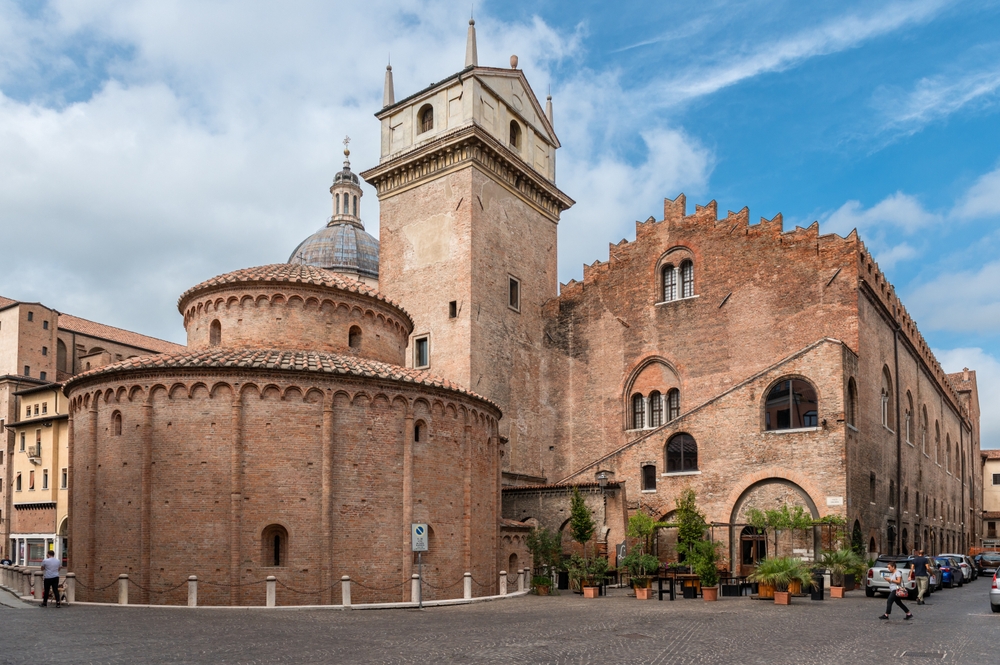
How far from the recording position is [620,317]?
3819 centimetres

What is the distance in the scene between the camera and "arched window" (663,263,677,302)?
3728 centimetres

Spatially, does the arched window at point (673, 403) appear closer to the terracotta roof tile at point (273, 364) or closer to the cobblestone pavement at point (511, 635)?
the terracotta roof tile at point (273, 364)

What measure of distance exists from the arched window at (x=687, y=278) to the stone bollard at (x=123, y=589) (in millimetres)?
23803

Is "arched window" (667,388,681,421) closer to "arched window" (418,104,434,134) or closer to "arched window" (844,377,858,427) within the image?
"arched window" (844,377,858,427)

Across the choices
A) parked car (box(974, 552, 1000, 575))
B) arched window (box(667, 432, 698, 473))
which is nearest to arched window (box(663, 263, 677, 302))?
arched window (box(667, 432, 698, 473))

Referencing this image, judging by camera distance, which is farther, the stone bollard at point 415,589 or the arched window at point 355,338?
the arched window at point 355,338

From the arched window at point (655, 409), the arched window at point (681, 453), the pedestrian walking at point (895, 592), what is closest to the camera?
the pedestrian walking at point (895, 592)

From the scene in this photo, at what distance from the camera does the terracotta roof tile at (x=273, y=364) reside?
73.5 feet

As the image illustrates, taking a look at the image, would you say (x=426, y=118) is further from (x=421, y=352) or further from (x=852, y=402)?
(x=852, y=402)

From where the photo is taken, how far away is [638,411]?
3731 centimetres

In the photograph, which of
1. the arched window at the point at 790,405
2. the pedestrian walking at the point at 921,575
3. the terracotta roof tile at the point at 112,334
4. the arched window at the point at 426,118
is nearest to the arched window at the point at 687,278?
the arched window at the point at 790,405

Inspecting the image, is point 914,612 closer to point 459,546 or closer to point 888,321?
point 459,546

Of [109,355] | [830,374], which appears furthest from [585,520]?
[109,355]

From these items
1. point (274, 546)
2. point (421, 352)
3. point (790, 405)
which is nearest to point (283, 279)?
point (274, 546)
